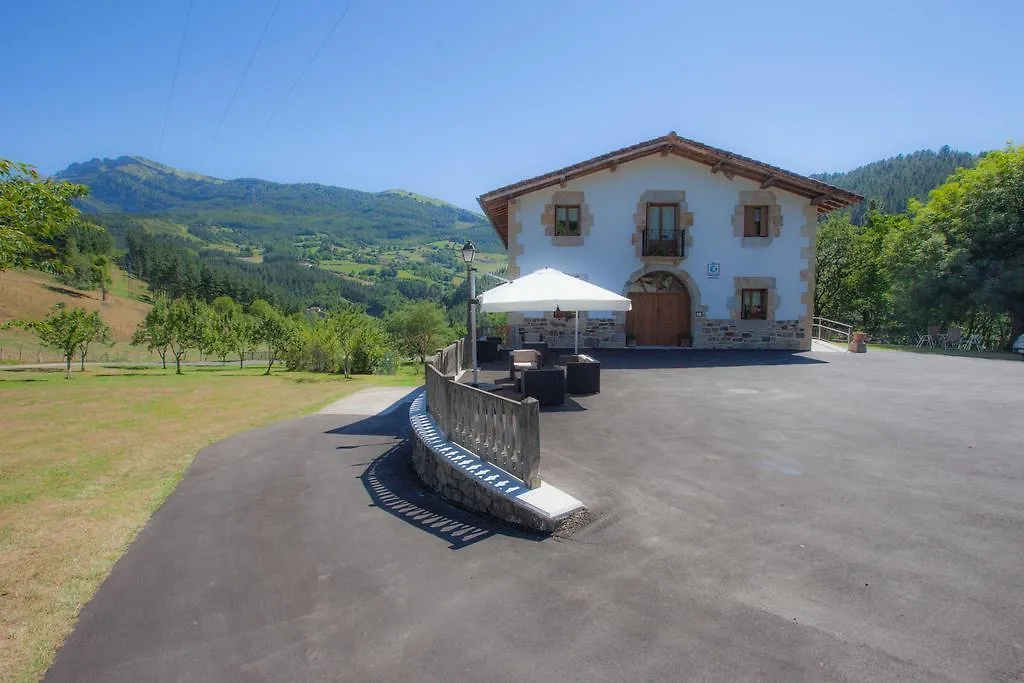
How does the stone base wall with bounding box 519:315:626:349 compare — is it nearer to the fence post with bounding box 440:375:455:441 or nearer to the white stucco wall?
the white stucco wall

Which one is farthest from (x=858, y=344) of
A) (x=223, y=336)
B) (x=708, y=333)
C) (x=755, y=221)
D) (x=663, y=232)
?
(x=223, y=336)

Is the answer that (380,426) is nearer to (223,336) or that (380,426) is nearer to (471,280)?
(471,280)

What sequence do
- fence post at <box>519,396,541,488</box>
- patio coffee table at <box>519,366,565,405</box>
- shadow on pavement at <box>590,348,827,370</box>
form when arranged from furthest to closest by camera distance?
shadow on pavement at <box>590,348,827,370</box>
patio coffee table at <box>519,366,565,405</box>
fence post at <box>519,396,541,488</box>

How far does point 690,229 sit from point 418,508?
15409 millimetres

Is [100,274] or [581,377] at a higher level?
[100,274]

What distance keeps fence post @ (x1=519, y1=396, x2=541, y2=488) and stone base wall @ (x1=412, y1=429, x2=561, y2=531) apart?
13.7 inches

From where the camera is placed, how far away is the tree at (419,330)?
225 feet

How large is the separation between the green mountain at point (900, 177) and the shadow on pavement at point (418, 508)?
95.4m

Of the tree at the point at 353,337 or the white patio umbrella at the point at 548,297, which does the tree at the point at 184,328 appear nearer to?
the tree at the point at 353,337

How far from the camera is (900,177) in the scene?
348 feet

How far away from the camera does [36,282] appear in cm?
8288

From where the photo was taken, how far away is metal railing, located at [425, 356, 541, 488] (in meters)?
5.24

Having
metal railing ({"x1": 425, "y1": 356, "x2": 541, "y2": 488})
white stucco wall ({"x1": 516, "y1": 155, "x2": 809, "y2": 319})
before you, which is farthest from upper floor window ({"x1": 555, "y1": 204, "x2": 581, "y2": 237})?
metal railing ({"x1": 425, "y1": 356, "x2": 541, "y2": 488})

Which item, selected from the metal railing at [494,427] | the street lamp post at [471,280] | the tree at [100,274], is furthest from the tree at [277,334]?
the tree at [100,274]
